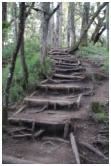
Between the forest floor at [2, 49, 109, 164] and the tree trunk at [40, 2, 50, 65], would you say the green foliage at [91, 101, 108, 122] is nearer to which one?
the forest floor at [2, 49, 109, 164]

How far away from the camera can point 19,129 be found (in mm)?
5238

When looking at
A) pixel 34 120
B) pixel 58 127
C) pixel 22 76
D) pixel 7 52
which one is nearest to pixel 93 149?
pixel 58 127

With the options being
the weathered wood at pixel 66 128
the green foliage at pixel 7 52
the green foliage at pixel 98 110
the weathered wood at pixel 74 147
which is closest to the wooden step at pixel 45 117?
the weathered wood at pixel 66 128

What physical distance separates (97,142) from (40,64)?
5050mm

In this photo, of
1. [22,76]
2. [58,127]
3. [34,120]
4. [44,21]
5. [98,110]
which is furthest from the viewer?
[44,21]

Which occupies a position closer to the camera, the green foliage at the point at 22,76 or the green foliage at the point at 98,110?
the green foliage at the point at 98,110

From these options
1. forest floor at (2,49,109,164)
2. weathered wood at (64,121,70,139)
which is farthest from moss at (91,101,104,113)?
weathered wood at (64,121,70,139)

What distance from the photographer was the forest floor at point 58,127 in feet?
14.2

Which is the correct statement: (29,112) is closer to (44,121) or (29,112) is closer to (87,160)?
(44,121)

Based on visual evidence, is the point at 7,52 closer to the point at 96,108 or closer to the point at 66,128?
the point at 96,108

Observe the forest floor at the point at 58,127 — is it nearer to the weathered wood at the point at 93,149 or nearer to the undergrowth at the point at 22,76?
the weathered wood at the point at 93,149

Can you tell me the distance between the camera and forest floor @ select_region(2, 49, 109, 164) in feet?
14.2

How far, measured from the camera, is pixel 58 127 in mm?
5230

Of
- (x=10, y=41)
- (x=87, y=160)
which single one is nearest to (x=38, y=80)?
(x=87, y=160)
